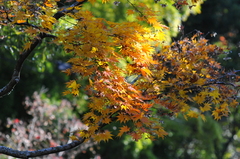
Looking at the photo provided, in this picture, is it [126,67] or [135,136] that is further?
[126,67]

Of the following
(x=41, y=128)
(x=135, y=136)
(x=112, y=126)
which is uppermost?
(x=135, y=136)

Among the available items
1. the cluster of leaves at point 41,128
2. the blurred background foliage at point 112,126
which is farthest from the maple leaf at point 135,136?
the cluster of leaves at point 41,128

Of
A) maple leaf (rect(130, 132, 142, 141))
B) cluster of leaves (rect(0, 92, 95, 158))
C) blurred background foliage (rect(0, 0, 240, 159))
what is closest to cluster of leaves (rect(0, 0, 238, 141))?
maple leaf (rect(130, 132, 142, 141))

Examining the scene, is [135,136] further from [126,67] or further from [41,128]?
[41,128]

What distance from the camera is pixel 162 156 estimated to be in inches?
405

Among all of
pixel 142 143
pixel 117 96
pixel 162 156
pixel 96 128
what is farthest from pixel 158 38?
pixel 162 156

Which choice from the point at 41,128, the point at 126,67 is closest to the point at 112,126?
the point at 41,128

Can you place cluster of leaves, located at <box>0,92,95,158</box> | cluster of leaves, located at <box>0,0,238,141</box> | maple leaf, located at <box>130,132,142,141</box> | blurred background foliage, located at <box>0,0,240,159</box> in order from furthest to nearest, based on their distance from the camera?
blurred background foliage, located at <box>0,0,240,159</box>, cluster of leaves, located at <box>0,92,95,158</box>, maple leaf, located at <box>130,132,142,141</box>, cluster of leaves, located at <box>0,0,238,141</box>

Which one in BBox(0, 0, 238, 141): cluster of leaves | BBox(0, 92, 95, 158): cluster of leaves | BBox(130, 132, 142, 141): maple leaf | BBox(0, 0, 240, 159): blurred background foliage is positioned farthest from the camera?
BBox(0, 0, 240, 159): blurred background foliage

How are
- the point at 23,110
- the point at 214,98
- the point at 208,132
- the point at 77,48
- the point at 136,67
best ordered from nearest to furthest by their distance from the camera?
the point at 77,48, the point at 136,67, the point at 214,98, the point at 23,110, the point at 208,132

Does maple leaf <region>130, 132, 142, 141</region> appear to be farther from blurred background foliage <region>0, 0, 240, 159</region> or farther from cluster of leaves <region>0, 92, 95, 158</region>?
cluster of leaves <region>0, 92, 95, 158</region>

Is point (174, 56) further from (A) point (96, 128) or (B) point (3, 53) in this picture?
(B) point (3, 53)

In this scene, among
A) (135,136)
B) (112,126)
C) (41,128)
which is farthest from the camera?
(112,126)

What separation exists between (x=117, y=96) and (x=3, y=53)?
6515 millimetres
